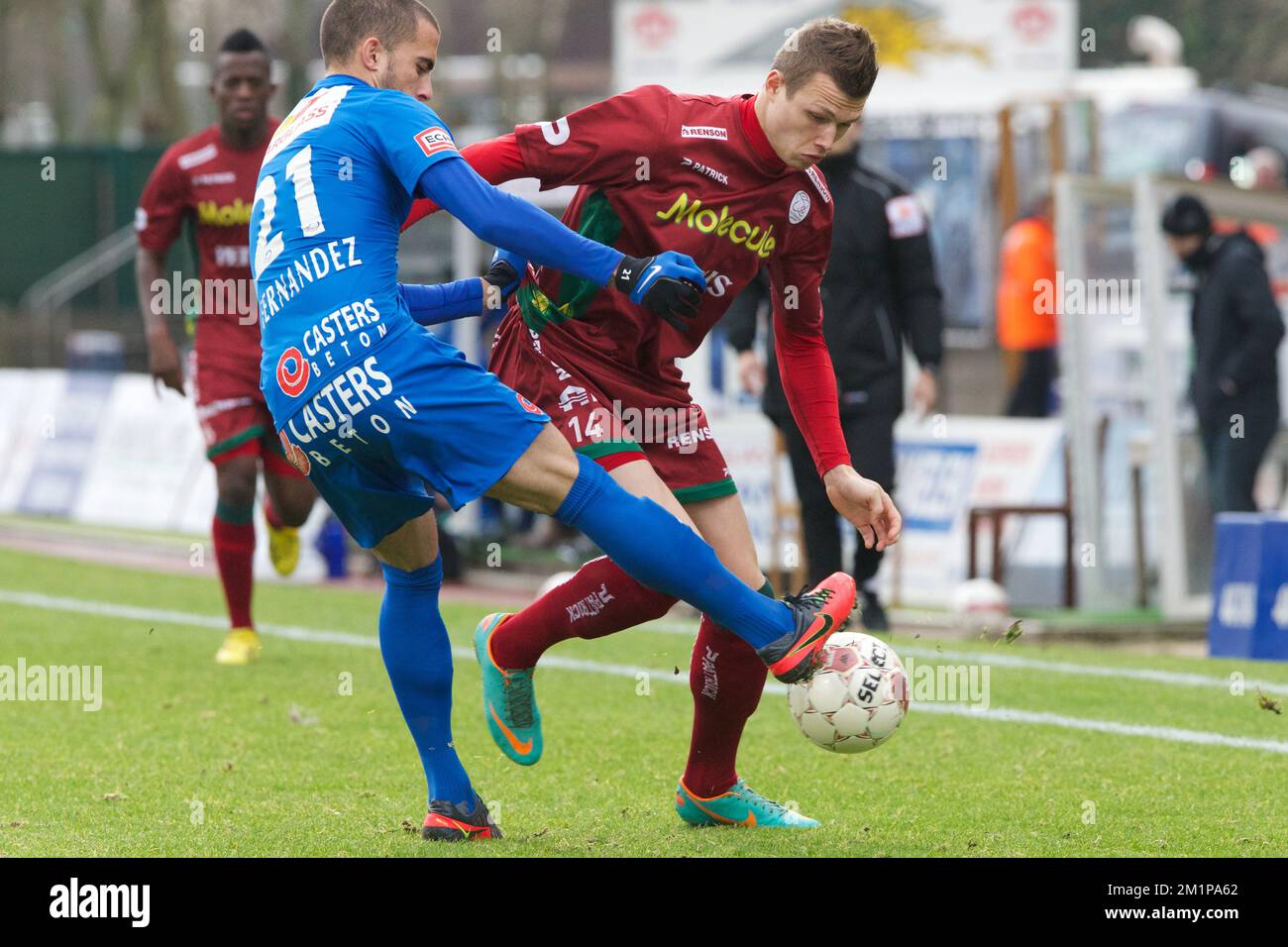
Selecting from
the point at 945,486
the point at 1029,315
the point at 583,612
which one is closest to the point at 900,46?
the point at 1029,315

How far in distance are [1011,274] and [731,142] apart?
10.7 meters

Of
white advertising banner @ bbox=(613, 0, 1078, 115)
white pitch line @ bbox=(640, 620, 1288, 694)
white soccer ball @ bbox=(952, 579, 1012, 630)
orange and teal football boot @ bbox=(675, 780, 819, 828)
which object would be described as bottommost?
white soccer ball @ bbox=(952, 579, 1012, 630)

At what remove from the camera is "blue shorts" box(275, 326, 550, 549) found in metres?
4.78

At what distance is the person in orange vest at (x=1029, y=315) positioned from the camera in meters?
15.6

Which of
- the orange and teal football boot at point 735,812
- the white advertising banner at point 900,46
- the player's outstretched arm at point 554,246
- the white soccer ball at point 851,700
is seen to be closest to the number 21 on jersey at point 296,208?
the player's outstretched arm at point 554,246

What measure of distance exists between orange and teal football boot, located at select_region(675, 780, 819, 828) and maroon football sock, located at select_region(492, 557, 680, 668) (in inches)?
20.2

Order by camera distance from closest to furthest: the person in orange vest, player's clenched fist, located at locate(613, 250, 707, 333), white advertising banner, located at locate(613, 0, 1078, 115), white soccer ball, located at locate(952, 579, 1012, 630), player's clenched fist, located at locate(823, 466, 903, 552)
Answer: player's clenched fist, located at locate(613, 250, 707, 333)
player's clenched fist, located at locate(823, 466, 903, 552)
white soccer ball, located at locate(952, 579, 1012, 630)
the person in orange vest
white advertising banner, located at locate(613, 0, 1078, 115)

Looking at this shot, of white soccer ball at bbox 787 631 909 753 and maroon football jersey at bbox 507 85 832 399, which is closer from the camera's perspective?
white soccer ball at bbox 787 631 909 753

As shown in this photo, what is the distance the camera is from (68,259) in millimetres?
27609

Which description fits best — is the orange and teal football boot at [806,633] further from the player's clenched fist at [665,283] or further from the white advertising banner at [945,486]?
the white advertising banner at [945,486]

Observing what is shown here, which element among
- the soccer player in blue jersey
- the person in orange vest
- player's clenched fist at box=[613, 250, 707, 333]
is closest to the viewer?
player's clenched fist at box=[613, 250, 707, 333]
